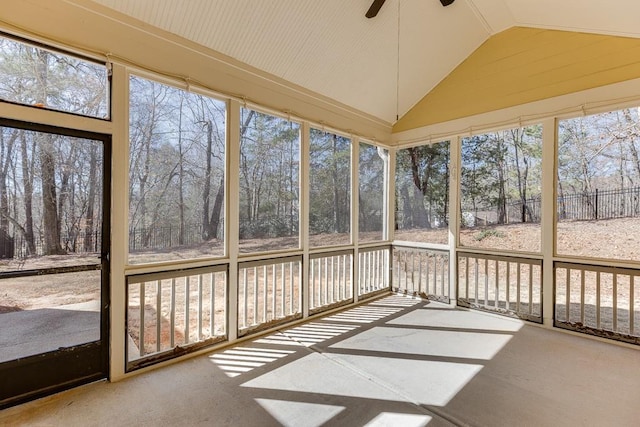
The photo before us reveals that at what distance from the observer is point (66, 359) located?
87.9 inches

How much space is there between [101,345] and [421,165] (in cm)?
435

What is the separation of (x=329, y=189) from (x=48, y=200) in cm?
281

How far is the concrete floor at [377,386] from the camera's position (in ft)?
6.41

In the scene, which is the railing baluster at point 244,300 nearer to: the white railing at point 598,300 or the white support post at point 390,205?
the white support post at point 390,205

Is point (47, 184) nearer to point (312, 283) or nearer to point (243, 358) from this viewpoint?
point (243, 358)

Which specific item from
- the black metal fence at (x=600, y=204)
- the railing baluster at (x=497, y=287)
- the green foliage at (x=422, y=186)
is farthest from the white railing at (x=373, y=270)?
the black metal fence at (x=600, y=204)

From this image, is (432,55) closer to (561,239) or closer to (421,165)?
(421,165)

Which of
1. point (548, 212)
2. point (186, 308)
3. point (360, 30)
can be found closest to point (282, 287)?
point (186, 308)

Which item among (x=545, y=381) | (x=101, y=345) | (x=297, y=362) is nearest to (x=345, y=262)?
(x=297, y=362)

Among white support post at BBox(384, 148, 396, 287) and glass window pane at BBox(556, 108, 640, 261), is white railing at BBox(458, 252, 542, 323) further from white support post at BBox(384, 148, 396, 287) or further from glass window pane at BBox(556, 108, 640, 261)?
white support post at BBox(384, 148, 396, 287)

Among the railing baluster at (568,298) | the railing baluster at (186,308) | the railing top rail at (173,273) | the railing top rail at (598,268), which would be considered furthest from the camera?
the railing baluster at (568,298)

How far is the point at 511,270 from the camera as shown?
155 inches

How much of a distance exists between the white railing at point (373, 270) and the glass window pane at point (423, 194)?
42 centimetres

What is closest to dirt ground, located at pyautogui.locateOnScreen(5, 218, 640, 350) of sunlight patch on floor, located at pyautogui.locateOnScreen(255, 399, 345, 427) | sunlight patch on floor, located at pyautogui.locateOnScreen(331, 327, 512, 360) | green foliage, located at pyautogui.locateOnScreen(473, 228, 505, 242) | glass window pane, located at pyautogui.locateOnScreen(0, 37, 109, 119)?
green foliage, located at pyautogui.locateOnScreen(473, 228, 505, 242)
